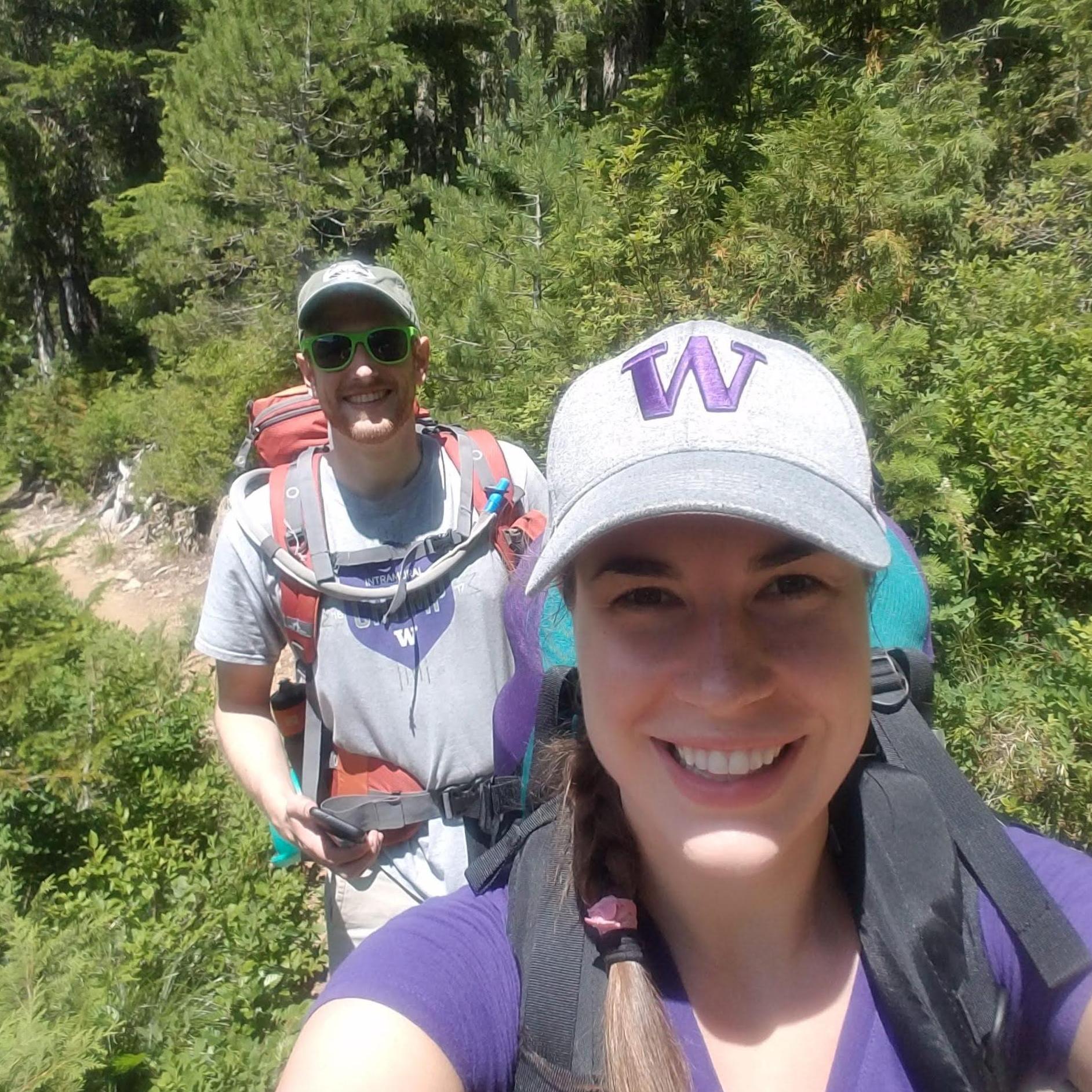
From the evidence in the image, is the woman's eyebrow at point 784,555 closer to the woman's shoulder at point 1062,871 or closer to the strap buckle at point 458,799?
the woman's shoulder at point 1062,871

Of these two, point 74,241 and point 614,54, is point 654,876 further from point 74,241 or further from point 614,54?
point 74,241

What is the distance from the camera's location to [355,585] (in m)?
1.86

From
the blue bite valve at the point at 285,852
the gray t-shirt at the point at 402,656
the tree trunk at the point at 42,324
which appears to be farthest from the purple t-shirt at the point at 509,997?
the tree trunk at the point at 42,324

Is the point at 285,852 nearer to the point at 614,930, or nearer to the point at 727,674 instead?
the point at 614,930

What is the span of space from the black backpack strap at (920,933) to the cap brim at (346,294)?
153cm

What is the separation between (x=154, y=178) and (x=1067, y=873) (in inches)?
608

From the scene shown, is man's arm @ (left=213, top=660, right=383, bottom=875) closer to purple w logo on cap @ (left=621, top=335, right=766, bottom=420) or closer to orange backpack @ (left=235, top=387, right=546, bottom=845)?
orange backpack @ (left=235, top=387, right=546, bottom=845)

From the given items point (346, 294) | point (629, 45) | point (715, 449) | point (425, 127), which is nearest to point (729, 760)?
point (715, 449)

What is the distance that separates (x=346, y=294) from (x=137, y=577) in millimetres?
8005

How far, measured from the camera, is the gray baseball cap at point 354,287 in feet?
6.63

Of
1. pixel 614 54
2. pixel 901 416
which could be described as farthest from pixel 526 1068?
pixel 614 54

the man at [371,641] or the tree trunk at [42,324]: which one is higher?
the man at [371,641]

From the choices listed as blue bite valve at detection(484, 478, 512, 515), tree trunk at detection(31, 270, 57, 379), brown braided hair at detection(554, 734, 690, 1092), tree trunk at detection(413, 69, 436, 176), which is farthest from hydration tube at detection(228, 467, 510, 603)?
tree trunk at detection(31, 270, 57, 379)

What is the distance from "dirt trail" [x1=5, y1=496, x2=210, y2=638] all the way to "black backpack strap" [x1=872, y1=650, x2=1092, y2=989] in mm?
6930
